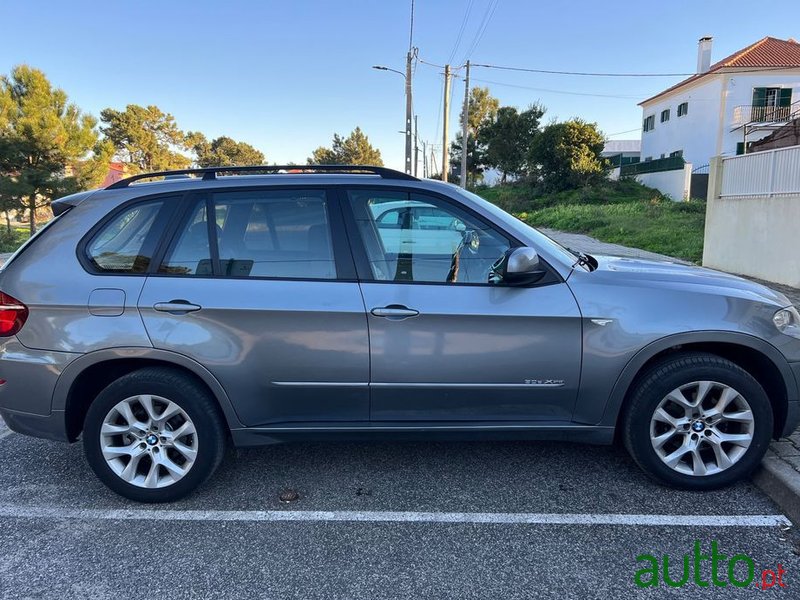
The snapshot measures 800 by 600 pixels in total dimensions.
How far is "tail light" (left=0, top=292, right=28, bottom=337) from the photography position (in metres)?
3.04

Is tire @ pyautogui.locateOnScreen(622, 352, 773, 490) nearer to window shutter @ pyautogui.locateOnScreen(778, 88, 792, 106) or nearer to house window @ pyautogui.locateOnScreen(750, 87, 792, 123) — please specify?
house window @ pyautogui.locateOnScreen(750, 87, 792, 123)

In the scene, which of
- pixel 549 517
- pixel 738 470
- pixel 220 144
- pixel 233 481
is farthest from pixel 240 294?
pixel 220 144

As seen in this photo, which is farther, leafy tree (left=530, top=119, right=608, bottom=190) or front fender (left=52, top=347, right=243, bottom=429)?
leafy tree (left=530, top=119, right=608, bottom=190)

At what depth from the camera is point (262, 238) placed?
3.19m

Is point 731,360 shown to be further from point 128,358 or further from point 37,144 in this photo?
point 37,144

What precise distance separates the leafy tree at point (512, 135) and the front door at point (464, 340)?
4294 centimetres

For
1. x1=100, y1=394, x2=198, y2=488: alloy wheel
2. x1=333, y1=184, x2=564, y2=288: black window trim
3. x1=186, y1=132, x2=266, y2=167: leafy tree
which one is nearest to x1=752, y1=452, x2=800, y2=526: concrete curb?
x1=333, y1=184, x2=564, y2=288: black window trim

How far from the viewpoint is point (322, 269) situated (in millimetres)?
3119

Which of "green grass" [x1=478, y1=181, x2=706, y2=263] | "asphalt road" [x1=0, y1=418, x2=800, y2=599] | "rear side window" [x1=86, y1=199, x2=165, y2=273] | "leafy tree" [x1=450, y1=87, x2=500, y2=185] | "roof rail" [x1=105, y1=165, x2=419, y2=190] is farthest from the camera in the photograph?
"leafy tree" [x1=450, y1=87, x2=500, y2=185]

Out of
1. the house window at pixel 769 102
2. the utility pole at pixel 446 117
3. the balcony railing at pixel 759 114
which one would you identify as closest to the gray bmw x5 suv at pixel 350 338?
the utility pole at pixel 446 117

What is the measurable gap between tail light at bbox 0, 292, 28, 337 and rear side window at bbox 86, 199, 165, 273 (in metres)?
0.42

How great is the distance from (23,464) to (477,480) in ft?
9.35

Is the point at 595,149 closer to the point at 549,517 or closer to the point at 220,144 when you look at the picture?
the point at 549,517

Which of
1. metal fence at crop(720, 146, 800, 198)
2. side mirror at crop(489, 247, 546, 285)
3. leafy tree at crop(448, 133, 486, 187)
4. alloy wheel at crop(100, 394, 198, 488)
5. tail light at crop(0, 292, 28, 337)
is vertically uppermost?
leafy tree at crop(448, 133, 486, 187)
